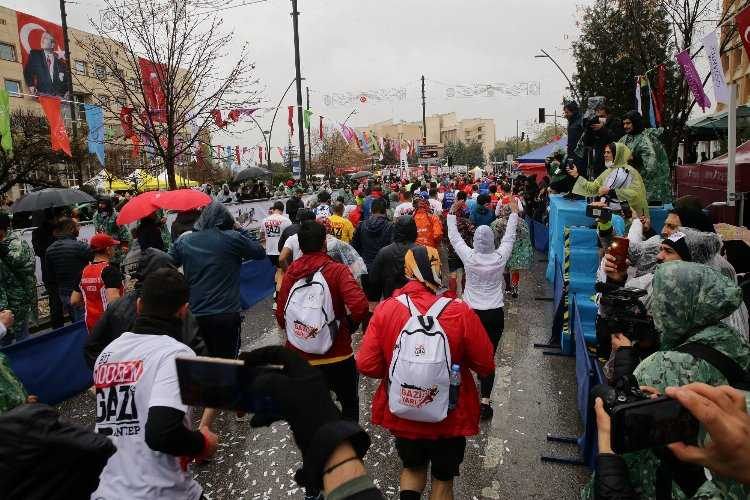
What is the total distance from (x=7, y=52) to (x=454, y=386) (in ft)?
167

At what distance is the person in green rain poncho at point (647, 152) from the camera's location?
8312mm

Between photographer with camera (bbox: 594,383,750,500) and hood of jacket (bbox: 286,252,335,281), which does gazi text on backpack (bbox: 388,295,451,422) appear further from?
photographer with camera (bbox: 594,383,750,500)

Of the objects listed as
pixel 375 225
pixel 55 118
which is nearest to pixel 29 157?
pixel 55 118

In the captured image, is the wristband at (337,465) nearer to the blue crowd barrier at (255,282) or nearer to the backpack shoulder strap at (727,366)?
the backpack shoulder strap at (727,366)

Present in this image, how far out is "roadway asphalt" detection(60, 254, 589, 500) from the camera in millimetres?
4109

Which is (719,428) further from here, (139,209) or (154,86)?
(154,86)

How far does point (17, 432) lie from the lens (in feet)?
5.63

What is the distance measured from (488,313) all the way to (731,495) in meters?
3.82

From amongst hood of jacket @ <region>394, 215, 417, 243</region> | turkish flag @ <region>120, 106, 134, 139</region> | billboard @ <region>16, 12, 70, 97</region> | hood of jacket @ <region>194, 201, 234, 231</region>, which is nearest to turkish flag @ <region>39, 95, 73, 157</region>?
turkish flag @ <region>120, 106, 134, 139</region>

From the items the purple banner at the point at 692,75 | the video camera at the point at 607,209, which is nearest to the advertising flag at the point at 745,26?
the video camera at the point at 607,209

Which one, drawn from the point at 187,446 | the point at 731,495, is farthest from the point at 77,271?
the point at 731,495

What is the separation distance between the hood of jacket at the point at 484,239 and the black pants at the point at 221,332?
248 cm

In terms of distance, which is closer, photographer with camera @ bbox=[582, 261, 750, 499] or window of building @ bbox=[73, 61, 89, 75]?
photographer with camera @ bbox=[582, 261, 750, 499]

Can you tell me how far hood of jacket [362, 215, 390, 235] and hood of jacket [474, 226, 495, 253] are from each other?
2856mm
